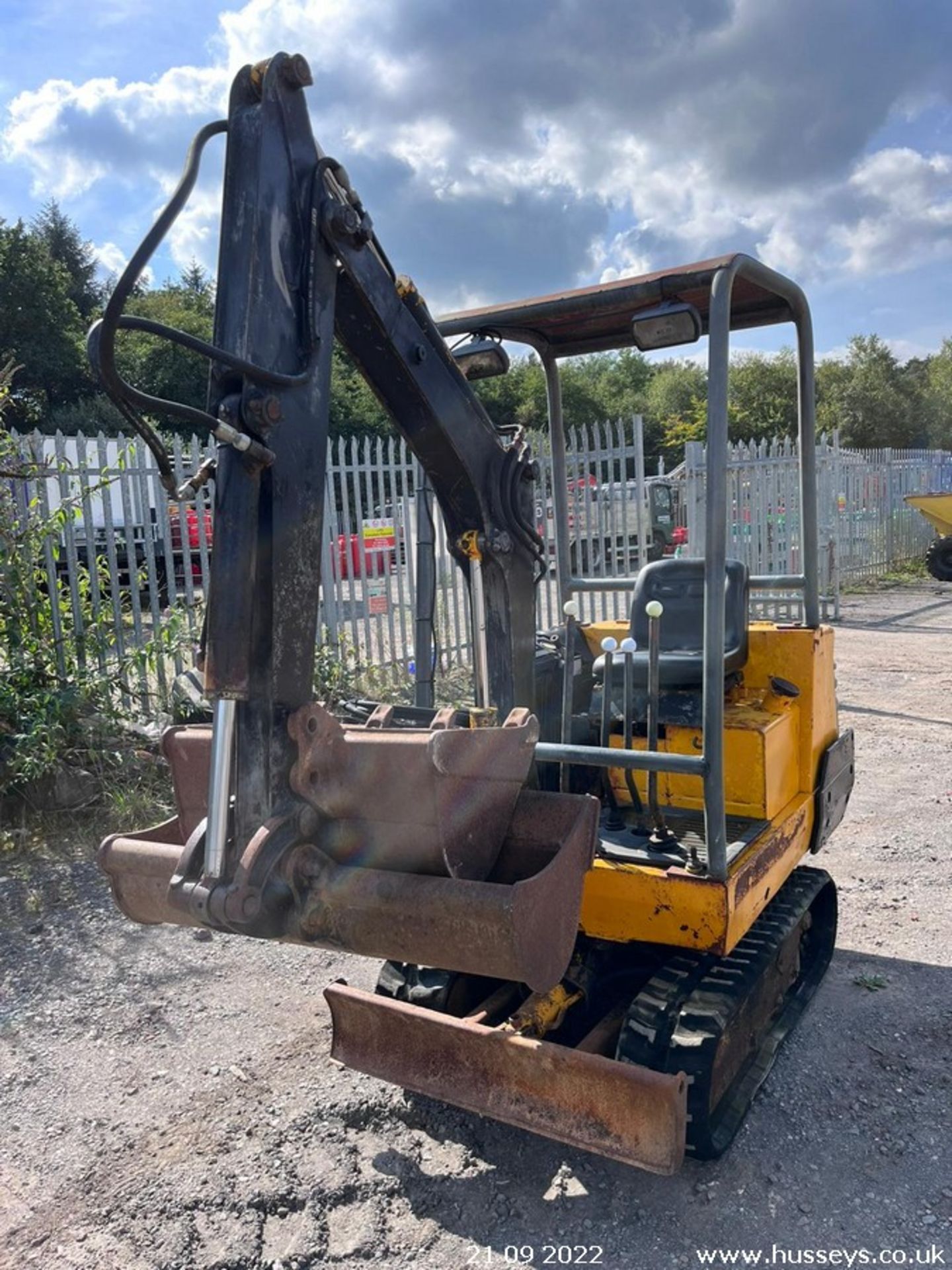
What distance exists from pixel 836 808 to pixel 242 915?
262cm

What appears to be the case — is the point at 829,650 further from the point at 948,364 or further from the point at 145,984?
the point at 948,364

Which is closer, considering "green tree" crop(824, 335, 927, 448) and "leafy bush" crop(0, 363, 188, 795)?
"leafy bush" crop(0, 363, 188, 795)

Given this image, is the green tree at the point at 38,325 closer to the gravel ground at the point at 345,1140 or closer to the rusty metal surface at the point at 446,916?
the gravel ground at the point at 345,1140

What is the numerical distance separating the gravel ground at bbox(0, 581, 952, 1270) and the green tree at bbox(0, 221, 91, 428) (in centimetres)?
3104

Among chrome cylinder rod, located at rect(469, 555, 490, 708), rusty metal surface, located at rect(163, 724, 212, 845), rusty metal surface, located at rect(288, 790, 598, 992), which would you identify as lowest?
rusty metal surface, located at rect(288, 790, 598, 992)

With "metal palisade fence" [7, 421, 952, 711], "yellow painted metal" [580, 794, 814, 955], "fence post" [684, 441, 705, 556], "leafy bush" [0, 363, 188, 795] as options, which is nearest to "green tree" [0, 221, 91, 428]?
"metal palisade fence" [7, 421, 952, 711]

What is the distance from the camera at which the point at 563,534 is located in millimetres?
4418

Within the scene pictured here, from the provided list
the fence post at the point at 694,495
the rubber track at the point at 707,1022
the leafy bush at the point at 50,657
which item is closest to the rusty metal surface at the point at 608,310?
the rubber track at the point at 707,1022

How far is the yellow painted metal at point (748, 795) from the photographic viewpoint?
2.77m

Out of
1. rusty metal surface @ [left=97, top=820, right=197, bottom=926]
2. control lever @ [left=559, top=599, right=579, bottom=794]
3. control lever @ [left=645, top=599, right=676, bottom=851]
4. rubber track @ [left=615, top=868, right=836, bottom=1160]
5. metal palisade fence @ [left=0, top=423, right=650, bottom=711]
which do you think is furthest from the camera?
metal palisade fence @ [left=0, top=423, right=650, bottom=711]

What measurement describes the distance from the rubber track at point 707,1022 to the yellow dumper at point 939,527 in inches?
665

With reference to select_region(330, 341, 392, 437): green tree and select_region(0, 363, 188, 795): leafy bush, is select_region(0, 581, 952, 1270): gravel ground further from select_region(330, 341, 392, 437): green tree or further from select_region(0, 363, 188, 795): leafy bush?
select_region(330, 341, 392, 437): green tree

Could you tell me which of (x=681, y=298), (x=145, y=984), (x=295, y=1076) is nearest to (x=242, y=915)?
(x=295, y=1076)

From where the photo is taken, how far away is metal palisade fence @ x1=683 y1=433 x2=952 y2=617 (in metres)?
12.7
